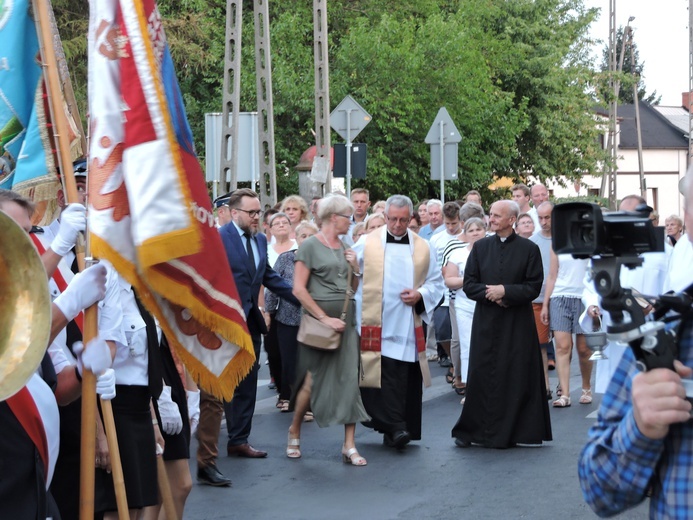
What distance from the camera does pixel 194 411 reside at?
615 centimetres

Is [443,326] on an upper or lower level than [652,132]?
lower

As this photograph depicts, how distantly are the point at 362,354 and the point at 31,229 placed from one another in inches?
201

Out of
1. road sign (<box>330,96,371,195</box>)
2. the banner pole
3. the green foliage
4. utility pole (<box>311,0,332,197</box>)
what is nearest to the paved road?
the banner pole

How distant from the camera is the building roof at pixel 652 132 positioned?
9744 centimetres

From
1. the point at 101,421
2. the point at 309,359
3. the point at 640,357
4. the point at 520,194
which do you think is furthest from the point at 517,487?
the point at 520,194

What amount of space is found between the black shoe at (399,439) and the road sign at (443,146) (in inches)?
372

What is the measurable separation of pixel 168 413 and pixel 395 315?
13.9 feet

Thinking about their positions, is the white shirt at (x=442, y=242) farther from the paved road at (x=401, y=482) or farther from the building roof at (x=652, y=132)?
the building roof at (x=652, y=132)

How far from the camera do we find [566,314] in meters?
11.4

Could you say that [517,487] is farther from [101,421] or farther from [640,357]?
[640,357]

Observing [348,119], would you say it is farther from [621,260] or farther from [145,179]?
[621,260]

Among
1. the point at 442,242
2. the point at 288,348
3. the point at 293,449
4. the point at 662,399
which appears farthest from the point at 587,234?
the point at 442,242

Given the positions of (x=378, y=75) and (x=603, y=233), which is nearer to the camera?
(x=603, y=233)

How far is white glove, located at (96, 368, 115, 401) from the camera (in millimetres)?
4523
